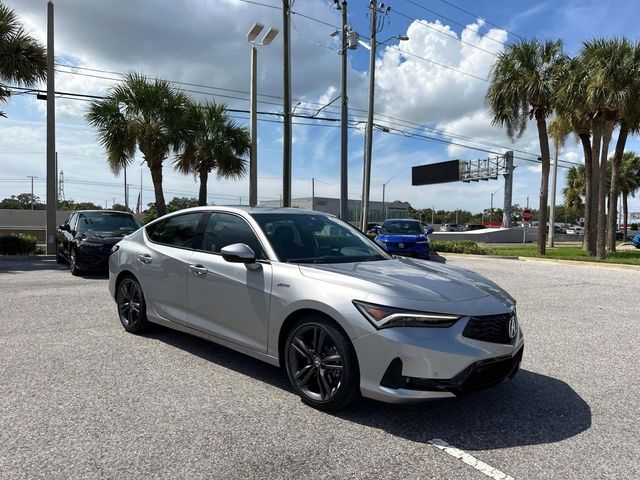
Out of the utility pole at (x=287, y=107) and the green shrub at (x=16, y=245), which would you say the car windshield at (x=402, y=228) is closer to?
the utility pole at (x=287, y=107)

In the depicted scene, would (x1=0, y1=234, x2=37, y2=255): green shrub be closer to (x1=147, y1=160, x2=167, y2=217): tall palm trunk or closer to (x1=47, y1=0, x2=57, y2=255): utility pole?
(x1=47, y1=0, x2=57, y2=255): utility pole

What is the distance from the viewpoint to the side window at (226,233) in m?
4.58

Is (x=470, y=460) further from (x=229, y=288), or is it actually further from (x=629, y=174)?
(x=629, y=174)

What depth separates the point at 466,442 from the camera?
10.7 ft

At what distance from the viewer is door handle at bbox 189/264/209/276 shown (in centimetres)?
469

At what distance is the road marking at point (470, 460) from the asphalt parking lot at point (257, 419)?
0.10 ft

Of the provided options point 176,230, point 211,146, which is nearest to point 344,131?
point 211,146

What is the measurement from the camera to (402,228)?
58.1 feet

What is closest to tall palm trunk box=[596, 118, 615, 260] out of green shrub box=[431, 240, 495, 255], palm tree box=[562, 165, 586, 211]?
green shrub box=[431, 240, 495, 255]

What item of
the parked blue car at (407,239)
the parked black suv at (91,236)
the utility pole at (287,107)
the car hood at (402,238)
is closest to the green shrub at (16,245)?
the parked black suv at (91,236)

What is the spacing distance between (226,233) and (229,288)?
0.68 meters

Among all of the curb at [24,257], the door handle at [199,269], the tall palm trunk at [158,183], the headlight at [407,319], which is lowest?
the curb at [24,257]

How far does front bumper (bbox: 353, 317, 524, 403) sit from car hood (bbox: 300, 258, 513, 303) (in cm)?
28

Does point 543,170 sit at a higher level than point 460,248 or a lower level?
higher
